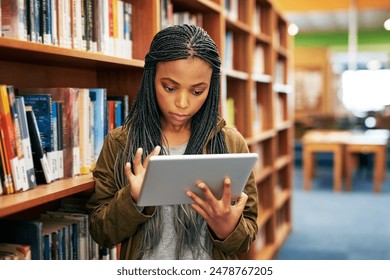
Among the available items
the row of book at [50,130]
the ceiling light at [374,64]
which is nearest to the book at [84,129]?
the row of book at [50,130]

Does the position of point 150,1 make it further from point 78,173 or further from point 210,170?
point 210,170

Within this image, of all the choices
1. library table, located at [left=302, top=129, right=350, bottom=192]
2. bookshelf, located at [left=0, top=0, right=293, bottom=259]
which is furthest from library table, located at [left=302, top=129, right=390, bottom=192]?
bookshelf, located at [left=0, top=0, right=293, bottom=259]

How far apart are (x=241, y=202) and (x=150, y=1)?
0.83 meters

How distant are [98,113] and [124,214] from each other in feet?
1.51

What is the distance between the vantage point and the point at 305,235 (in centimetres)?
437

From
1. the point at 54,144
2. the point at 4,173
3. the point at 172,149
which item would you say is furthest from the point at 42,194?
the point at 172,149

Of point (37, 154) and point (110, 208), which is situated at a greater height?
point (37, 154)

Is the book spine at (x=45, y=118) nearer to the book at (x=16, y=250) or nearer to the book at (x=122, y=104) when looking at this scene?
the book at (x=16, y=250)

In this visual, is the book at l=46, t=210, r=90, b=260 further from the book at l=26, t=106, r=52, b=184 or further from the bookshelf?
the book at l=26, t=106, r=52, b=184

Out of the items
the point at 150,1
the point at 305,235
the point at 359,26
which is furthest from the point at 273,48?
the point at 359,26

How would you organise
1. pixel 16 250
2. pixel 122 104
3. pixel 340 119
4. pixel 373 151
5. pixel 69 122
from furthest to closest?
1. pixel 340 119
2. pixel 373 151
3. pixel 122 104
4. pixel 69 122
5. pixel 16 250

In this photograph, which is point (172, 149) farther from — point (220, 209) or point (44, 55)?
point (44, 55)

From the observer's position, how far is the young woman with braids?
1195mm

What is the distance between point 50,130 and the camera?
1325 millimetres
